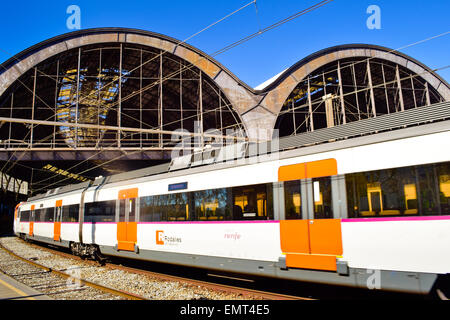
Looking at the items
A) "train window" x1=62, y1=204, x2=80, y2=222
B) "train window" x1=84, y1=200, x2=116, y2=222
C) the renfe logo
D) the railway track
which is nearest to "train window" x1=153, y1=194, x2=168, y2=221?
the renfe logo

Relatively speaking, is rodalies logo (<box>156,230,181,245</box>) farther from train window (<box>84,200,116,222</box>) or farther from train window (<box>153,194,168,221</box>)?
train window (<box>84,200,116,222</box>)

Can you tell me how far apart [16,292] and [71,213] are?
893 centimetres

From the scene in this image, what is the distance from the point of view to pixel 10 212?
51.9m

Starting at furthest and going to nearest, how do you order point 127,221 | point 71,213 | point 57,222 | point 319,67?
point 319,67 → point 57,222 → point 71,213 → point 127,221

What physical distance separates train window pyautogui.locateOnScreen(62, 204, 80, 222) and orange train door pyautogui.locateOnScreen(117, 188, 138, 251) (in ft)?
14.4

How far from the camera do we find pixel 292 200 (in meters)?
7.74

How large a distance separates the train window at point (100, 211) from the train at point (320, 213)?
2.20 meters

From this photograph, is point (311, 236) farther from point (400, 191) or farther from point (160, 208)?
point (160, 208)

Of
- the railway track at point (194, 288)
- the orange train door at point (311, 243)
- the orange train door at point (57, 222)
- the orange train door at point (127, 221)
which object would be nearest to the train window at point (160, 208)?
the orange train door at point (127, 221)

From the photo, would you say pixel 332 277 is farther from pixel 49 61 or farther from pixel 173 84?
pixel 173 84

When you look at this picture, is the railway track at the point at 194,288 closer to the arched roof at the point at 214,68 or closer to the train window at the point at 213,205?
the train window at the point at 213,205

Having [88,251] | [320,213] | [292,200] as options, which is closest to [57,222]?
[88,251]

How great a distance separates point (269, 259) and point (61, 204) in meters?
14.5
